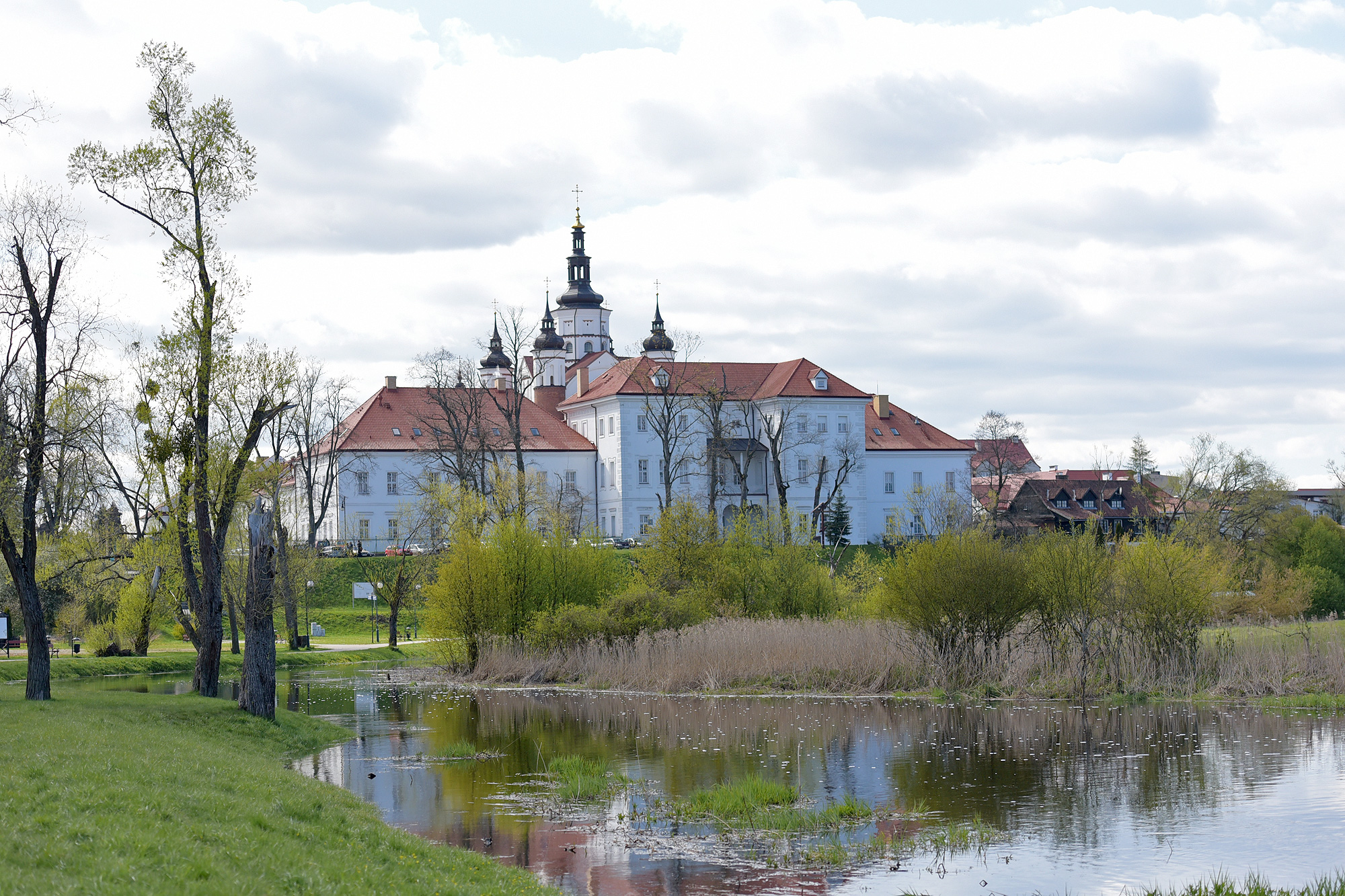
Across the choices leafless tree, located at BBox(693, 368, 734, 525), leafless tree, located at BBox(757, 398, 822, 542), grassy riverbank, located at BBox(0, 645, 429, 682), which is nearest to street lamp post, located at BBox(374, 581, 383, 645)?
grassy riverbank, located at BBox(0, 645, 429, 682)

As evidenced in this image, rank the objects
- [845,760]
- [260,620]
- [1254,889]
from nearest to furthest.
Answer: [1254,889], [845,760], [260,620]

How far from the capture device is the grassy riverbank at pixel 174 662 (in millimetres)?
39469

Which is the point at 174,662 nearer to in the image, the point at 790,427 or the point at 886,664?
the point at 886,664

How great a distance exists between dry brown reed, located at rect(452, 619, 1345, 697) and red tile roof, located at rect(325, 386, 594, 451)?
5005 cm

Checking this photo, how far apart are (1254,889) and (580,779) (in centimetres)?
974

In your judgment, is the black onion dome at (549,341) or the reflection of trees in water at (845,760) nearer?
the reflection of trees in water at (845,760)

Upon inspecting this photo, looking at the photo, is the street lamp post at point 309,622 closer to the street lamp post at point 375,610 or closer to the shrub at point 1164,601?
the street lamp post at point 375,610

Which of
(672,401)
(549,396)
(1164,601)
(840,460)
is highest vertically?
(549,396)

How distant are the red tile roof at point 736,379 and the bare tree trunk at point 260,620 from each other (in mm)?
63181

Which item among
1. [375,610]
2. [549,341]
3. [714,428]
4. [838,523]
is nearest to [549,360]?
[549,341]

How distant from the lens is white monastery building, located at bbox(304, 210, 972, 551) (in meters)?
85.4

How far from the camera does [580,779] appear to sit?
1795cm

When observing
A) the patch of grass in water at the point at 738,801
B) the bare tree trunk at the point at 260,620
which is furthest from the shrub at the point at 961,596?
the bare tree trunk at the point at 260,620

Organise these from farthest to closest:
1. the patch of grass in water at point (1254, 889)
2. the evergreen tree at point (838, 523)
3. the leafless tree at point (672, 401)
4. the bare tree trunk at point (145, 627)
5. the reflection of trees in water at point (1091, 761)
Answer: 1. the evergreen tree at point (838, 523)
2. the leafless tree at point (672, 401)
3. the bare tree trunk at point (145, 627)
4. the reflection of trees in water at point (1091, 761)
5. the patch of grass in water at point (1254, 889)
